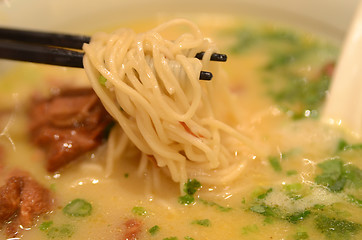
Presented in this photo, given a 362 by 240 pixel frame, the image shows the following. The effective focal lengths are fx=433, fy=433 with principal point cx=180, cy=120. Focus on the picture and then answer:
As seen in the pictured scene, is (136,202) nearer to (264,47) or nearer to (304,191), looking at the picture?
(304,191)

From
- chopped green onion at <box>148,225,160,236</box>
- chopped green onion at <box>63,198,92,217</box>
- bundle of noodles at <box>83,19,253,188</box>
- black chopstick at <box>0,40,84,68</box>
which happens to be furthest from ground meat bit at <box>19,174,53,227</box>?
black chopstick at <box>0,40,84,68</box>

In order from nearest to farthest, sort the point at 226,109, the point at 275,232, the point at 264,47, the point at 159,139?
the point at 275,232, the point at 159,139, the point at 226,109, the point at 264,47

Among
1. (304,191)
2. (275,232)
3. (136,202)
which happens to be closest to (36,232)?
(136,202)

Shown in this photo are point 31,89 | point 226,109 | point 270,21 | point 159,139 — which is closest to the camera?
point 159,139

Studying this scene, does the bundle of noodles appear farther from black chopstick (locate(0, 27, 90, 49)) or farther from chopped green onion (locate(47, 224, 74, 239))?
chopped green onion (locate(47, 224, 74, 239))

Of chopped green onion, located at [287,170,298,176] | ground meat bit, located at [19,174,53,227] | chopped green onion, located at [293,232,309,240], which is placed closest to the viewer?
chopped green onion, located at [293,232,309,240]

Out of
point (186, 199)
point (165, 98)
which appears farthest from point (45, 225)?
point (165, 98)

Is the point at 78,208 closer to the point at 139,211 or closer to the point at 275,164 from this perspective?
the point at 139,211
